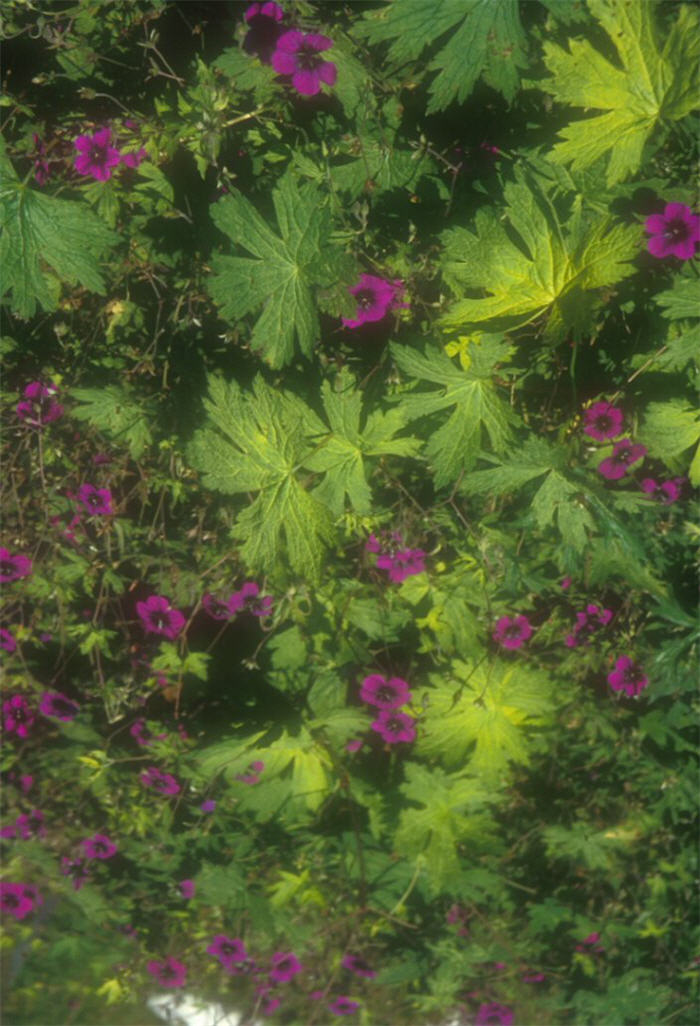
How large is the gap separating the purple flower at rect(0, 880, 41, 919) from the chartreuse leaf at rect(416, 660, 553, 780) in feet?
6.53

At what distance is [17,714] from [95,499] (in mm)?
986

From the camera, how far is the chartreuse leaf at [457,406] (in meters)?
1.86

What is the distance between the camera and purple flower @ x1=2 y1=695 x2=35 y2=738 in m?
2.89

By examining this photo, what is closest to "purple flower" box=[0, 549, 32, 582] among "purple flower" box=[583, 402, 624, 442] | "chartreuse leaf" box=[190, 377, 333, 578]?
"chartreuse leaf" box=[190, 377, 333, 578]

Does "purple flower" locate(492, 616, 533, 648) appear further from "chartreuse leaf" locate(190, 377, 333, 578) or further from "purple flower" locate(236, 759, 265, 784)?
"purple flower" locate(236, 759, 265, 784)

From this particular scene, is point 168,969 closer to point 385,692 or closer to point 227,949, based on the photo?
point 227,949

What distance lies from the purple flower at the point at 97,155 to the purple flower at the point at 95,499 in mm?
915

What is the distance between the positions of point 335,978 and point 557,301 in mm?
2712

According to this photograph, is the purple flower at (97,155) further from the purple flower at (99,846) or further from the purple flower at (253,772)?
the purple flower at (99,846)

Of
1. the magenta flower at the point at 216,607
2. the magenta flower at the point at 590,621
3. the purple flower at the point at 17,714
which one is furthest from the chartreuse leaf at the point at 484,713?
the purple flower at the point at 17,714

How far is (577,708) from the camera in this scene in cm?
268

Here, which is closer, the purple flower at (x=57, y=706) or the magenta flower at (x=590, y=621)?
the magenta flower at (x=590, y=621)

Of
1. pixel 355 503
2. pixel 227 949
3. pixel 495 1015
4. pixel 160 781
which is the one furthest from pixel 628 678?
pixel 227 949

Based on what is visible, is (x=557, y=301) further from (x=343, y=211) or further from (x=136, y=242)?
(x=136, y=242)
